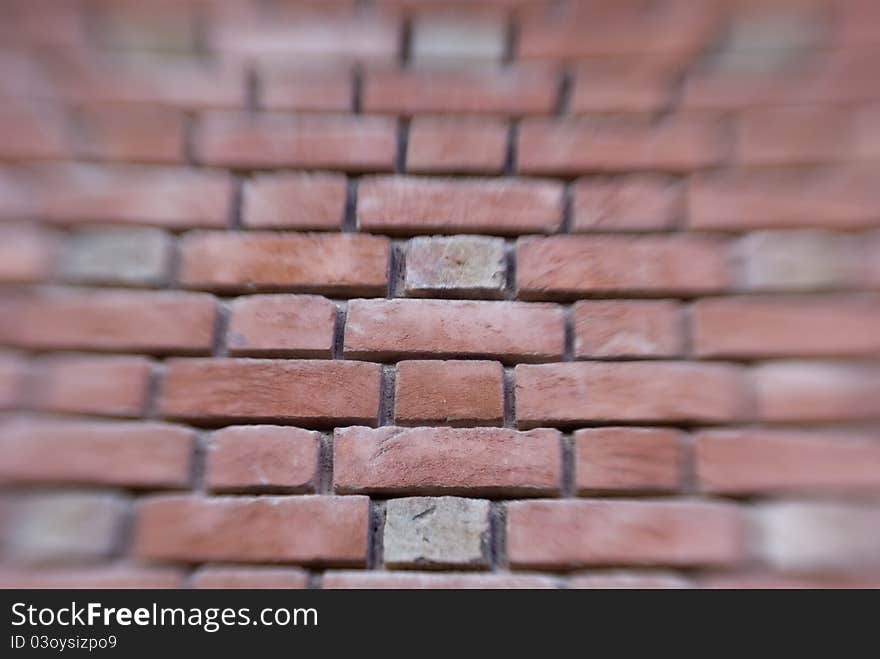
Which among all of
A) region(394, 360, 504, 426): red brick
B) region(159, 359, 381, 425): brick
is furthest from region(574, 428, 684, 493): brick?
region(159, 359, 381, 425): brick

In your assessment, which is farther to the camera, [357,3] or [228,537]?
[357,3]

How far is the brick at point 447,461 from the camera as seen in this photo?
0.68 meters

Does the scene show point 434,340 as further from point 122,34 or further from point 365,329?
point 122,34

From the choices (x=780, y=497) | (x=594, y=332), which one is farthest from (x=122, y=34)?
(x=780, y=497)

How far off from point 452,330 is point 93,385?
41 centimetres

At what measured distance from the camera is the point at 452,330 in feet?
2.35

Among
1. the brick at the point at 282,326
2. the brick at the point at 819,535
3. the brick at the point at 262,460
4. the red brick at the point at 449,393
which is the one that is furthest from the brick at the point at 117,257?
the brick at the point at 819,535

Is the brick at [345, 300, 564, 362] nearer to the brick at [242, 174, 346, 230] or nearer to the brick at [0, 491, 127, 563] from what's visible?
the brick at [242, 174, 346, 230]

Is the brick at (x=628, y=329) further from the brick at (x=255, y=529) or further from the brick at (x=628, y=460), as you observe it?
the brick at (x=255, y=529)

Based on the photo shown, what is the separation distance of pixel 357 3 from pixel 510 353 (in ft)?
1.59

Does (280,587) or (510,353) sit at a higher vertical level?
(510,353)

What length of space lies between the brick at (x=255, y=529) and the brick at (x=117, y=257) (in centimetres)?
26

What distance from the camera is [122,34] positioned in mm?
791
